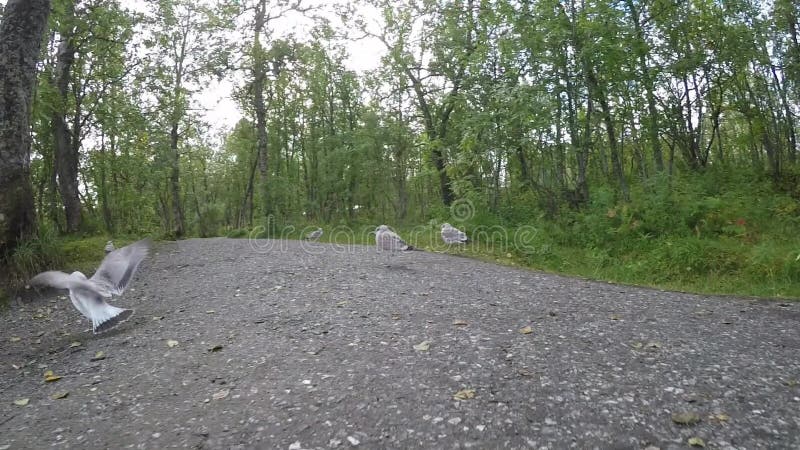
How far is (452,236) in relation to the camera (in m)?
9.59

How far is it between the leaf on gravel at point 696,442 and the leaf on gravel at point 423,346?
6.05 feet

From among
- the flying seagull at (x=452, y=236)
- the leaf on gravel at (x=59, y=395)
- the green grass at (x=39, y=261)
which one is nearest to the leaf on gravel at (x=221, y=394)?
the leaf on gravel at (x=59, y=395)

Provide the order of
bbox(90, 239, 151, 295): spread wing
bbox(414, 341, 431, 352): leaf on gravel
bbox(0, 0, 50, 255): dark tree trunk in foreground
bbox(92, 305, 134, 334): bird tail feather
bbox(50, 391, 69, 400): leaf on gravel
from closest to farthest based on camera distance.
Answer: bbox(50, 391, 69, 400): leaf on gravel → bbox(414, 341, 431, 352): leaf on gravel → bbox(92, 305, 134, 334): bird tail feather → bbox(90, 239, 151, 295): spread wing → bbox(0, 0, 50, 255): dark tree trunk in foreground

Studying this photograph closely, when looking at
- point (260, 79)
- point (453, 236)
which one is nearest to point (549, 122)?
point (453, 236)

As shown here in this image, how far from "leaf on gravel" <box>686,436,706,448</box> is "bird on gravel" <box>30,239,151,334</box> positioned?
498 centimetres

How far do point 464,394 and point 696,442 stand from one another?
48.9 inches

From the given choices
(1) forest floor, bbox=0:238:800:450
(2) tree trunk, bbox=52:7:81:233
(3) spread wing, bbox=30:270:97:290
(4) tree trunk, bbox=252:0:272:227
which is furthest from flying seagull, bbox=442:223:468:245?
(2) tree trunk, bbox=52:7:81:233

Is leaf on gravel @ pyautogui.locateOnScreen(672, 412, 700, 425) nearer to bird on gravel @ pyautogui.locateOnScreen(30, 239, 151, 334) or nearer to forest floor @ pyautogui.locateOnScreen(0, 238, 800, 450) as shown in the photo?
forest floor @ pyautogui.locateOnScreen(0, 238, 800, 450)

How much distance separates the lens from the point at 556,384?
2.98 metres

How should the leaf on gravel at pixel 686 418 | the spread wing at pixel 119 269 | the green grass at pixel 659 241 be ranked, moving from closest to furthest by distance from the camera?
the leaf on gravel at pixel 686 418
the spread wing at pixel 119 269
the green grass at pixel 659 241

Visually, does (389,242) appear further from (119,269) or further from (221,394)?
(221,394)

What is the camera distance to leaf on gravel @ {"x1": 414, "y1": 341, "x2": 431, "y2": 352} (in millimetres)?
3672

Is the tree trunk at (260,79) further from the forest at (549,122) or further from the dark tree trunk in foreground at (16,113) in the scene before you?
the dark tree trunk in foreground at (16,113)

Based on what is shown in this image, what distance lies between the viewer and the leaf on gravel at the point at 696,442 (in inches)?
90.1
